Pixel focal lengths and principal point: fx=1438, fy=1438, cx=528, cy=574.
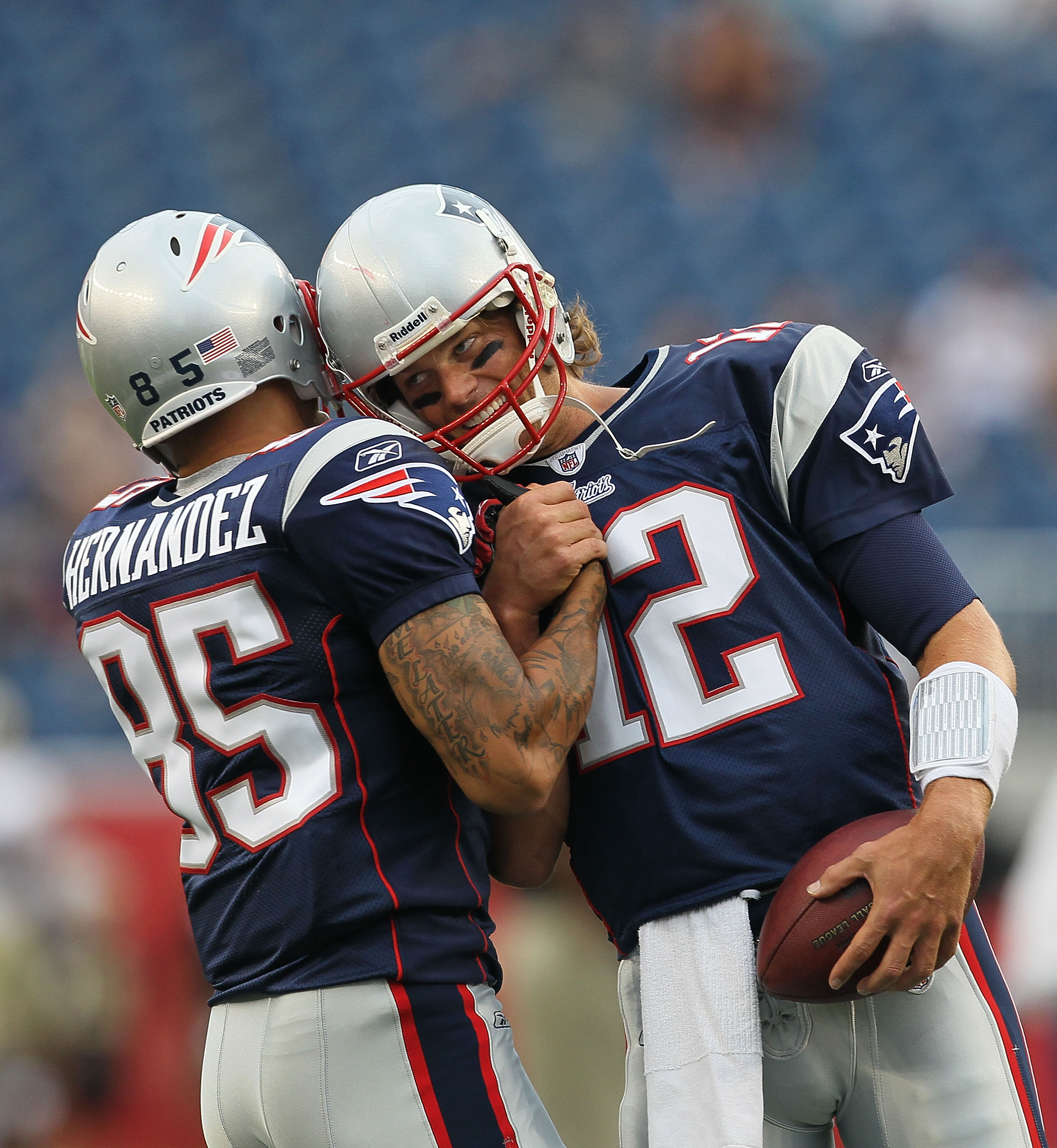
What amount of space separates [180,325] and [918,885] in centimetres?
147

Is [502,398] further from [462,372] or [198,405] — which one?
[198,405]

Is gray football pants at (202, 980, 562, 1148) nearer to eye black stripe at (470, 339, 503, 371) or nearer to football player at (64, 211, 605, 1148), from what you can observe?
football player at (64, 211, 605, 1148)

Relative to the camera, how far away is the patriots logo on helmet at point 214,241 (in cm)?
244

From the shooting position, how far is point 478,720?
2.09 m

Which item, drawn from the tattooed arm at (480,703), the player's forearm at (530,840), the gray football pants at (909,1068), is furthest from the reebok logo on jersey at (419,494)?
the gray football pants at (909,1068)

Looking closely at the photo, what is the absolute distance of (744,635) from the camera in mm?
2328

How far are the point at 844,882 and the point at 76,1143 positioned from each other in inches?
167

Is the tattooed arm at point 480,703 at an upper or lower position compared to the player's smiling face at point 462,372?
lower

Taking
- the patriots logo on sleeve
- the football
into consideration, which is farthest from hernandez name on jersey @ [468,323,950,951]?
the football

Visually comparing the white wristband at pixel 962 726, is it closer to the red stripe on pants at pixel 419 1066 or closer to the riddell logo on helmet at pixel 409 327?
the red stripe on pants at pixel 419 1066

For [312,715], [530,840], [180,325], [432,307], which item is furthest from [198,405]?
[530,840]

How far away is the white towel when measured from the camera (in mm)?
2221

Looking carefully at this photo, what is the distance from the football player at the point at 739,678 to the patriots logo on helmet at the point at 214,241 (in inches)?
6.5

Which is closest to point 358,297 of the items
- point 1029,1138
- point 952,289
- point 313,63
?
point 1029,1138
